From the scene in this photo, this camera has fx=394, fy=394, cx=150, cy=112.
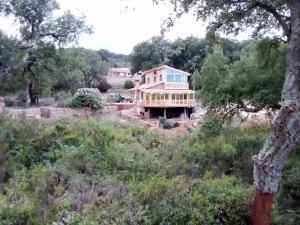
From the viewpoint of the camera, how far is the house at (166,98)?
31.8 m

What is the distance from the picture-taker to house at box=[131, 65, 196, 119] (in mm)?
31766

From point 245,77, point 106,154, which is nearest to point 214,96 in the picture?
point 245,77

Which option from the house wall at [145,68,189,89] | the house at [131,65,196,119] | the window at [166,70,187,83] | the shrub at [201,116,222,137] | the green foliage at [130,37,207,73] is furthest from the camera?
the green foliage at [130,37,207,73]

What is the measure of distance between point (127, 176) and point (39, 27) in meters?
7.50

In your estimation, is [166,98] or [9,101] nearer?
[166,98]

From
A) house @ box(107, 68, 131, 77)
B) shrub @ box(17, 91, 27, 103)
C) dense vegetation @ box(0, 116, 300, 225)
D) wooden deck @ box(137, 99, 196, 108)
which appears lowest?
dense vegetation @ box(0, 116, 300, 225)

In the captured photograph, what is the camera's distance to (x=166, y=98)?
32062 mm

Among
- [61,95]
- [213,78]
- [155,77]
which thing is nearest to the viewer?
[213,78]

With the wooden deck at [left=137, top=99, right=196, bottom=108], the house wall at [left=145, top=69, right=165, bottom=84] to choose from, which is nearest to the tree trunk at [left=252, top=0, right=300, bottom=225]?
the wooden deck at [left=137, top=99, right=196, bottom=108]

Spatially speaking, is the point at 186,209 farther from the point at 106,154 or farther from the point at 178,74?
the point at 178,74

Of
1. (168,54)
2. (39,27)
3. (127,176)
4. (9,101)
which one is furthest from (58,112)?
(168,54)

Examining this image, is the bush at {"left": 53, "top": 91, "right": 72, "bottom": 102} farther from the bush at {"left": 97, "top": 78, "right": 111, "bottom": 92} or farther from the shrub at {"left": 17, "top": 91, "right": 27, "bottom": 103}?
the bush at {"left": 97, "top": 78, "right": 111, "bottom": 92}

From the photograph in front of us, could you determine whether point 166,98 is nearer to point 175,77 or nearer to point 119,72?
point 175,77

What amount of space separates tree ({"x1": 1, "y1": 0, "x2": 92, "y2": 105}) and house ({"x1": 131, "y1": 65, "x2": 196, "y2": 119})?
669 inches
